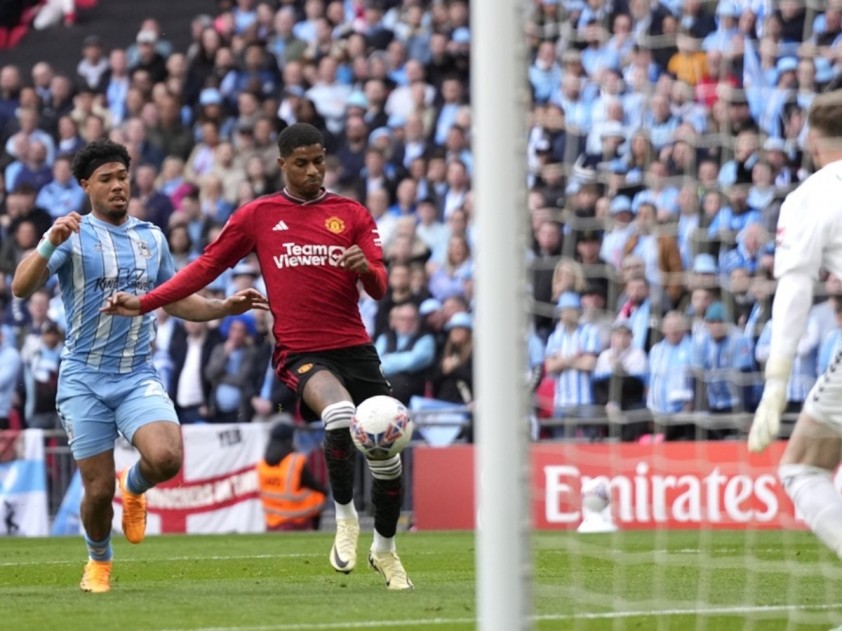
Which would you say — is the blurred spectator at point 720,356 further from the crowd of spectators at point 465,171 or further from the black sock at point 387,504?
the black sock at point 387,504

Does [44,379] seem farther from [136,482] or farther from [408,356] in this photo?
[136,482]

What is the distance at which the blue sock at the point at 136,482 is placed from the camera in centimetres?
955

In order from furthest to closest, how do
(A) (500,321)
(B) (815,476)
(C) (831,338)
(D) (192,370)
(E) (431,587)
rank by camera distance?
(D) (192,370) < (C) (831,338) < (E) (431,587) < (B) (815,476) < (A) (500,321)

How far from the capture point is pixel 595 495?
14.8m

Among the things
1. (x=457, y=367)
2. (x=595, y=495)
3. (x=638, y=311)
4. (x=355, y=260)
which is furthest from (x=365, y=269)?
(x=457, y=367)

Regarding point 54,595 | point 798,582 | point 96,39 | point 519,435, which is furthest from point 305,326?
point 96,39

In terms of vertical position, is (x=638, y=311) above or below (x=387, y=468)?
above

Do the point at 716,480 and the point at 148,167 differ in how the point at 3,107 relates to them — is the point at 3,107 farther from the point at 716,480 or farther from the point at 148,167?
the point at 716,480

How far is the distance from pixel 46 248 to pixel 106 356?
76 centimetres

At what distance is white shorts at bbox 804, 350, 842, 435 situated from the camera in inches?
271

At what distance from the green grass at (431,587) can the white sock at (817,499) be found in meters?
0.63

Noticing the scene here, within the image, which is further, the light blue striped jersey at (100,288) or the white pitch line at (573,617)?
the light blue striped jersey at (100,288)

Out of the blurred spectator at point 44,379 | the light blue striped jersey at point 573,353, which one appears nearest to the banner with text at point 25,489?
the blurred spectator at point 44,379

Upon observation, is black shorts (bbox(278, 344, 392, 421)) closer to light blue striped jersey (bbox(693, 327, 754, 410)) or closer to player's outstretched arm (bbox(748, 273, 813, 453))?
light blue striped jersey (bbox(693, 327, 754, 410))
